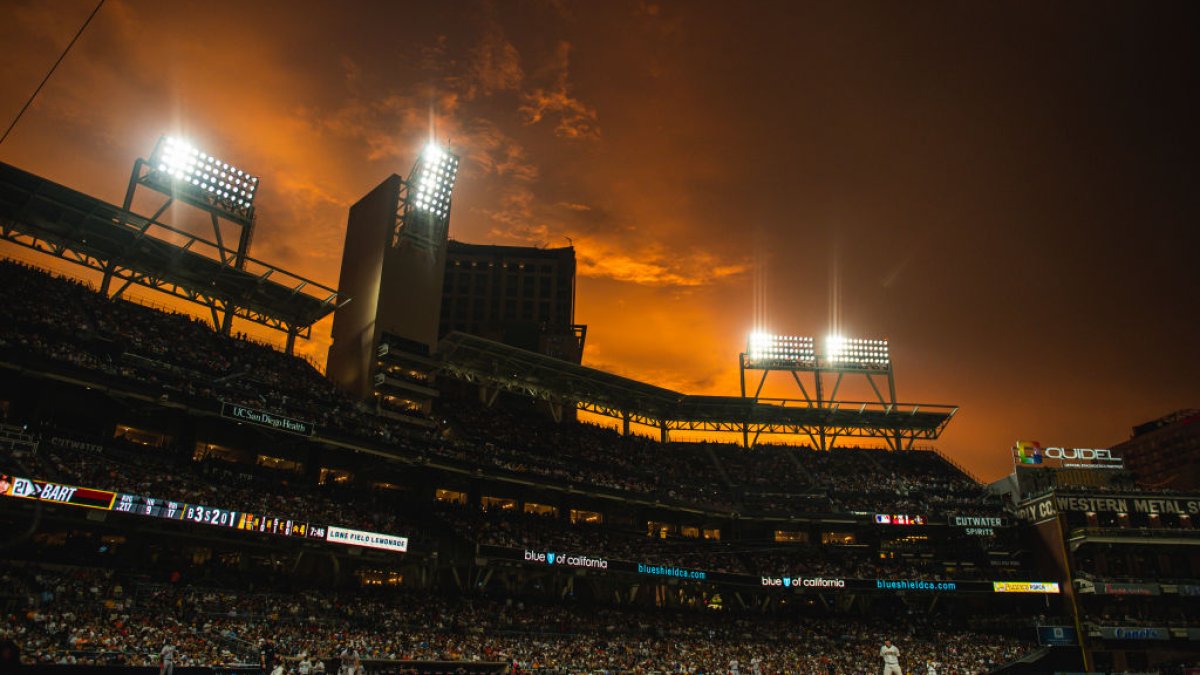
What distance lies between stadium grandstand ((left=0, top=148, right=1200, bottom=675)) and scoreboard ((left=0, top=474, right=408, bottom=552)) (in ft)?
0.39

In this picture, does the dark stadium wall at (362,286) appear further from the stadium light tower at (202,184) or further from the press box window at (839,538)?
the press box window at (839,538)

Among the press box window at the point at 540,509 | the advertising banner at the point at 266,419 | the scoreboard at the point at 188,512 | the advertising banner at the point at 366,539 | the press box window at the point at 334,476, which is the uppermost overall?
the advertising banner at the point at 266,419

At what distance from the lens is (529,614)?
48.4 meters

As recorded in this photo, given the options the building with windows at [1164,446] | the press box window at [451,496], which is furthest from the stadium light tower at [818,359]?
the building with windows at [1164,446]

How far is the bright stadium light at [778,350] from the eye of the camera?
253 ft

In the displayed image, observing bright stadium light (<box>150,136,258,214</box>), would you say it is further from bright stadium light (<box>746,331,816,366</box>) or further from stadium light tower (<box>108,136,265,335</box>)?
bright stadium light (<box>746,331,816,366</box>)

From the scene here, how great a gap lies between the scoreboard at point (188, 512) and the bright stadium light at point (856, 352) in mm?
49506

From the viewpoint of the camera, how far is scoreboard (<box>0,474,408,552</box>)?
31.0 meters

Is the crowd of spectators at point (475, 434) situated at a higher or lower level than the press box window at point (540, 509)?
higher

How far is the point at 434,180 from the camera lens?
2468 inches

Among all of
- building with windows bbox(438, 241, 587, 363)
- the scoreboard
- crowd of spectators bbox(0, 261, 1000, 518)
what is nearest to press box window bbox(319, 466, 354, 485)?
crowd of spectators bbox(0, 261, 1000, 518)

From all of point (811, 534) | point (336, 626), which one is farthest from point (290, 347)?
point (811, 534)

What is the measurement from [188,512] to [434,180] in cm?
3482

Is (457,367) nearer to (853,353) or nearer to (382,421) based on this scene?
(382,421)
